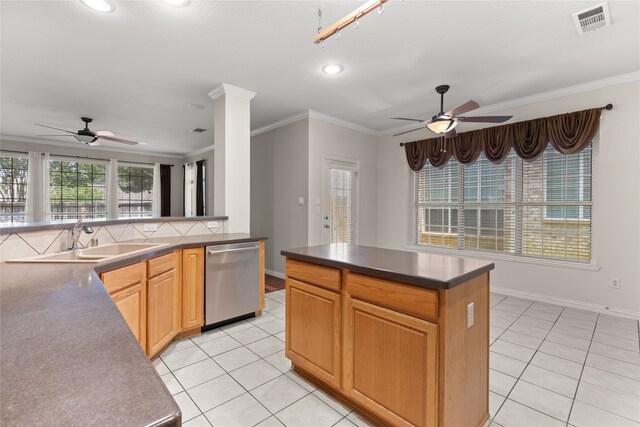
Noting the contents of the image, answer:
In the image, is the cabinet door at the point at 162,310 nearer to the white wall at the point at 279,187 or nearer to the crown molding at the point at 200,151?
the white wall at the point at 279,187

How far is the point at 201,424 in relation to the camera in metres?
1.72

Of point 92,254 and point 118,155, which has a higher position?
point 118,155

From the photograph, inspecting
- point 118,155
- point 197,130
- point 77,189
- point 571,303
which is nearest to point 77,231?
point 197,130

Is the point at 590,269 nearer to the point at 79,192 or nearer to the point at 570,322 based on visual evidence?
the point at 570,322

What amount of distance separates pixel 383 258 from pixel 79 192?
7908 millimetres

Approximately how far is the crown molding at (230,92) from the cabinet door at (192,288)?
205cm

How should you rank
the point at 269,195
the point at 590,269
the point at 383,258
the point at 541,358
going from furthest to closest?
the point at 269,195
the point at 590,269
the point at 541,358
the point at 383,258

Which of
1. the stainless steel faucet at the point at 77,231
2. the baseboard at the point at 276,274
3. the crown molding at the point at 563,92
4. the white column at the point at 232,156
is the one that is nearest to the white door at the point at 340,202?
the baseboard at the point at 276,274

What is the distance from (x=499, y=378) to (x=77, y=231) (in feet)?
10.7

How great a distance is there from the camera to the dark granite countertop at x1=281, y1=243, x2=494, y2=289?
1.42 m

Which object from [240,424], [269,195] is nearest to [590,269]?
[240,424]

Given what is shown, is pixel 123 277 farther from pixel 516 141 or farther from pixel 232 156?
pixel 516 141

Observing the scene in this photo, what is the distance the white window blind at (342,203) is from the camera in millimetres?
5219

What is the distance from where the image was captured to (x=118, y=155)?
7.61 meters
